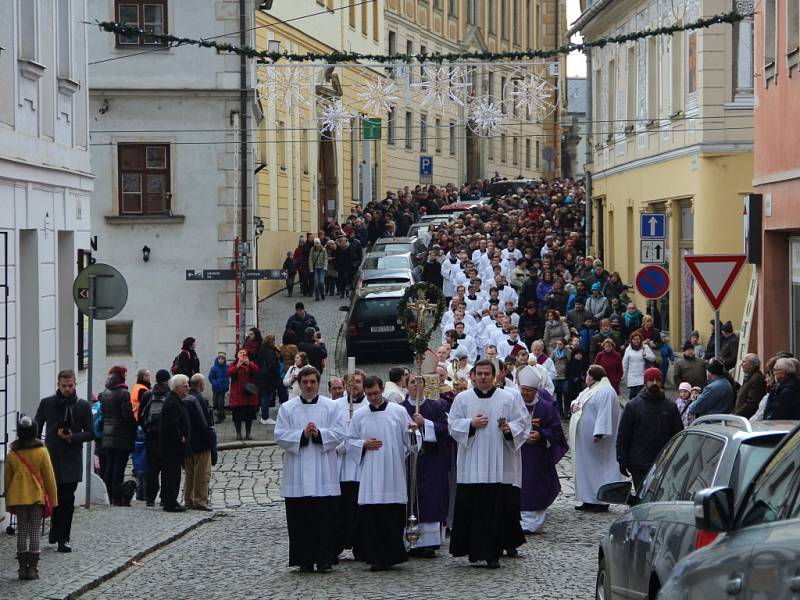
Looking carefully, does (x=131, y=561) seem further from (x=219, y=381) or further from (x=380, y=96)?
(x=380, y=96)

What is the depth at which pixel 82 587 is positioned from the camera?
1390 centimetres

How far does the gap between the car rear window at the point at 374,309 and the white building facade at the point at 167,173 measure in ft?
7.47

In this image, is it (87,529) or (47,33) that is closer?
(87,529)

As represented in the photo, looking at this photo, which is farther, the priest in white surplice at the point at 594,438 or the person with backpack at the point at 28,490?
the priest in white surplice at the point at 594,438

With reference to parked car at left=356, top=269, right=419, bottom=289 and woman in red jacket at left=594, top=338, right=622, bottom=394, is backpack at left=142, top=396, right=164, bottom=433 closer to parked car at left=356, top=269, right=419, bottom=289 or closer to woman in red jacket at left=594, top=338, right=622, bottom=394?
woman in red jacket at left=594, top=338, right=622, bottom=394

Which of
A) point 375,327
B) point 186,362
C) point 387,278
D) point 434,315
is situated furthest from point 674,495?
point 387,278

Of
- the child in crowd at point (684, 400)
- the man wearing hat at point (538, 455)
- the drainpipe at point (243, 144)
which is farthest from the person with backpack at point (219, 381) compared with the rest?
the man wearing hat at point (538, 455)

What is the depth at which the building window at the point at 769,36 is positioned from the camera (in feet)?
82.2

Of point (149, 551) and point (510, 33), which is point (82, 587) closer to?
point (149, 551)

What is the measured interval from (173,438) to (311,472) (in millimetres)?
4573

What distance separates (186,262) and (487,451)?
20519mm

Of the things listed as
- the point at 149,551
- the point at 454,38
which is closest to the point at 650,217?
the point at 149,551

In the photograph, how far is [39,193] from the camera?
63.2 feet

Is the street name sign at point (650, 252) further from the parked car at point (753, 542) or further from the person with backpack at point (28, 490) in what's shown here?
the parked car at point (753, 542)
